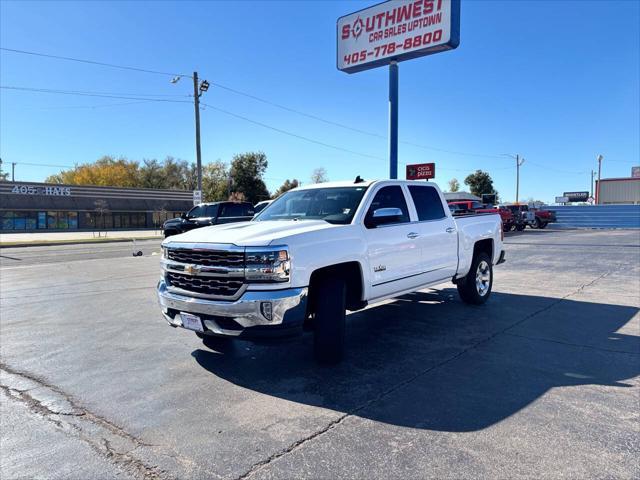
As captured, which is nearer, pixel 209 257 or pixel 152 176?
pixel 209 257

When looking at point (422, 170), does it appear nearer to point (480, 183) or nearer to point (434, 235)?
point (434, 235)

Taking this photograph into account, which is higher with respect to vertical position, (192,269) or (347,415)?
(192,269)

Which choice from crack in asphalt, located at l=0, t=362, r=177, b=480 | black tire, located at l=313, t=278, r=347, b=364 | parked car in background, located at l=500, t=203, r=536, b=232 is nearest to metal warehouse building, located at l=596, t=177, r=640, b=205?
parked car in background, located at l=500, t=203, r=536, b=232

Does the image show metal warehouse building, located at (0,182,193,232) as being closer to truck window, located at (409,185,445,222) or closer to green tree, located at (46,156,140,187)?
green tree, located at (46,156,140,187)

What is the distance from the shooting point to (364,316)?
23.1 ft

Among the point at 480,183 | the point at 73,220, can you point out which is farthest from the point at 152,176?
the point at 480,183

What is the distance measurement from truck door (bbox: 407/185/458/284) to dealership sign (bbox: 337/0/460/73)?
11.1 meters

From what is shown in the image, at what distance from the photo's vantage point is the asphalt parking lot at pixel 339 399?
2992mm

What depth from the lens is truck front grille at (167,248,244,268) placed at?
4.25 m

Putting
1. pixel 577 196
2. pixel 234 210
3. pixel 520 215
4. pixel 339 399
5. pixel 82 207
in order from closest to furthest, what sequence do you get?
pixel 339 399 → pixel 234 210 → pixel 520 215 → pixel 82 207 → pixel 577 196

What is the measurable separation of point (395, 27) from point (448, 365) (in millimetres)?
15452

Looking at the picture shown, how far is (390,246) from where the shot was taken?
553 cm

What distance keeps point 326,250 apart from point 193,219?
12.8 meters

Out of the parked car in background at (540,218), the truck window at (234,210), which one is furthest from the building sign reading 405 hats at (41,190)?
the parked car in background at (540,218)
